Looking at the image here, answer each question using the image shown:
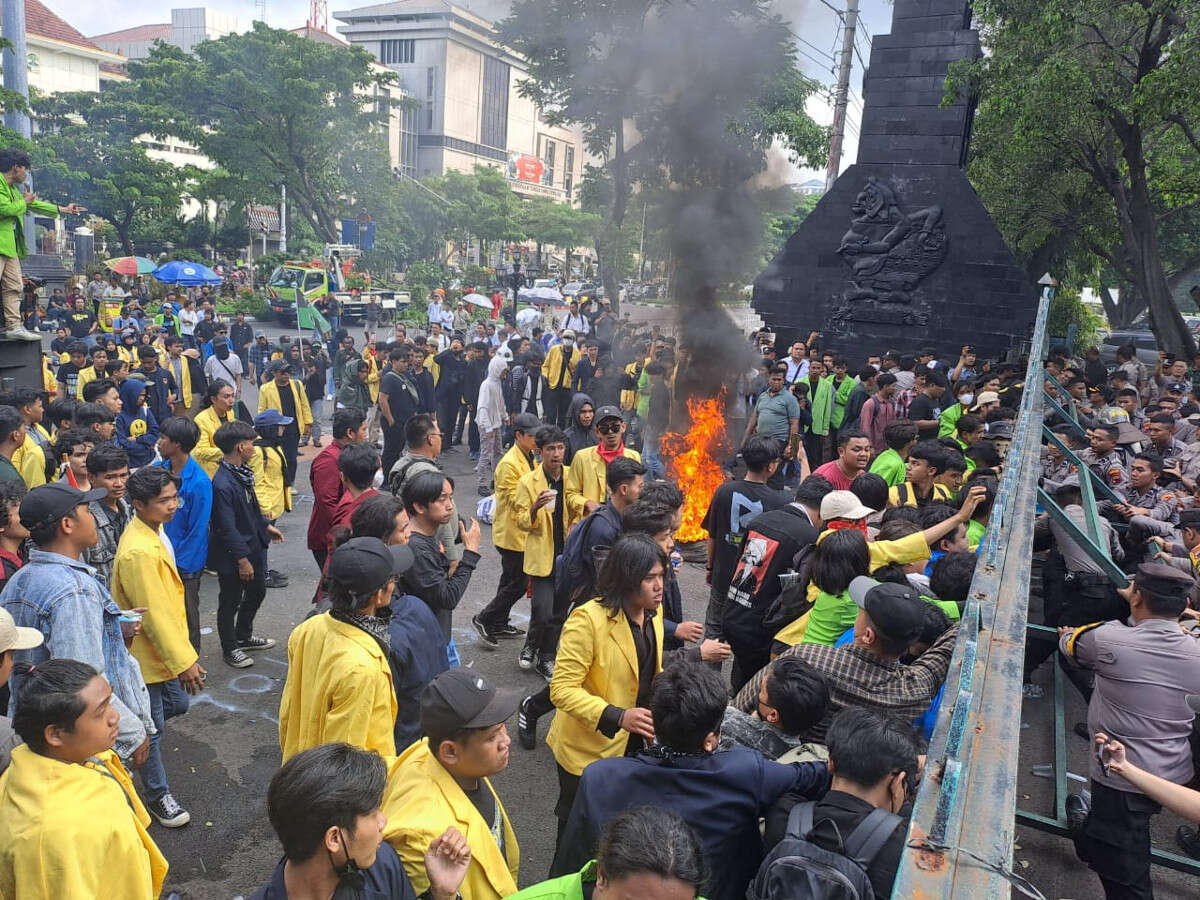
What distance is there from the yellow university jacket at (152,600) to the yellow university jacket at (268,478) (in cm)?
270

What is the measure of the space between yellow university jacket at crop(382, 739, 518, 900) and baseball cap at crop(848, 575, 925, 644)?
1563 mm

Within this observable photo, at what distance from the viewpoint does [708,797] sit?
8.16 ft

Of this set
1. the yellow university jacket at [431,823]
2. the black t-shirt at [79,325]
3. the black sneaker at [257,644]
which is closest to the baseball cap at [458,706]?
the yellow university jacket at [431,823]

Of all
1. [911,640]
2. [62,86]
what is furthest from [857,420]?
[62,86]

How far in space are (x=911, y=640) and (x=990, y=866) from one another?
5.69ft

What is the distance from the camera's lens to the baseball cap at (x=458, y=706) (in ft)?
7.93

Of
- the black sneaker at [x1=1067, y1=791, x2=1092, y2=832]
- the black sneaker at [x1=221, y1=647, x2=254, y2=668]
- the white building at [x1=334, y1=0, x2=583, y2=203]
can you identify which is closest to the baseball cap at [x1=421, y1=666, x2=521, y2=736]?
the black sneaker at [x1=1067, y1=791, x2=1092, y2=832]

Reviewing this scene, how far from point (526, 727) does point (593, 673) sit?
1.79m

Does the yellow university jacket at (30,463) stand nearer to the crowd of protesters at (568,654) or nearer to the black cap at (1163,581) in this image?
the crowd of protesters at (568,654)

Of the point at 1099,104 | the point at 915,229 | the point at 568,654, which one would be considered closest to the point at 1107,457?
the point at 568,654

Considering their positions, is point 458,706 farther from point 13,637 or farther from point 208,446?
point 208,446

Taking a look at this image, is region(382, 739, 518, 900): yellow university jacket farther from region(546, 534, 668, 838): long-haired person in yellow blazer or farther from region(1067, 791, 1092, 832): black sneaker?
region(1067, 791, 1092, 832): black sneaker

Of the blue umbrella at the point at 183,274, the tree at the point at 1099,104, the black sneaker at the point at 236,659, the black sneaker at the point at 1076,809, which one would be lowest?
the black sneaker at the point at 236,659

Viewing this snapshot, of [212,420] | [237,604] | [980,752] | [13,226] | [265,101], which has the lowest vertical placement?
[237,604]
